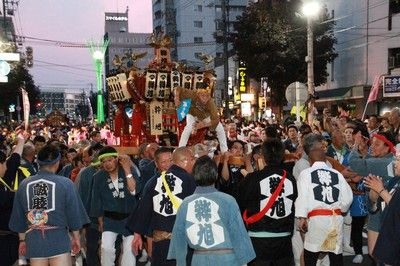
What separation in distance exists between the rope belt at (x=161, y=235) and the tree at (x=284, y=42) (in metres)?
24.5

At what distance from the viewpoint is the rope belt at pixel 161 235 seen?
484 cm

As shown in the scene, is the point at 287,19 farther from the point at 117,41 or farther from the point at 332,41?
the point at 117,41

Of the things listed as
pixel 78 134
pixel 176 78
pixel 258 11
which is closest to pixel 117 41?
pixel 258 11

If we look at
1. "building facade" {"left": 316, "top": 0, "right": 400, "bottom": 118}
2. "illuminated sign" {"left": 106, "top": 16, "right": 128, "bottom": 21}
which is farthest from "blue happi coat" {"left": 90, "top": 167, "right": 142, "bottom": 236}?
"illuminated sign" {"left": 106, "top": 16, "right": 128, "bottom": 21}

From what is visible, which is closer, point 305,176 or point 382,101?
point 305,176

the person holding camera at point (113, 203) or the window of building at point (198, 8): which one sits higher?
the window of building at point (198, 8)

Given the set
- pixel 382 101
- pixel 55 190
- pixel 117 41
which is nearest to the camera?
pixel 55 190

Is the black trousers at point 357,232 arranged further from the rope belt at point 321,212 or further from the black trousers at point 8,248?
the black trousers at point 8,248

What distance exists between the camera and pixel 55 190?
16.2ft

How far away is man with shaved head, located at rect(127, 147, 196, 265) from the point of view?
191 inches

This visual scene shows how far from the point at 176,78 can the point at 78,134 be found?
895 cm

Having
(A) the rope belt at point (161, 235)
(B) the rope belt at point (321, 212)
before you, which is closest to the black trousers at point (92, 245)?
(A) the rope belt at point (161, 235)

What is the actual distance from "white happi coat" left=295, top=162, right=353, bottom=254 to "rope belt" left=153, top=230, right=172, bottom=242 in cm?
147

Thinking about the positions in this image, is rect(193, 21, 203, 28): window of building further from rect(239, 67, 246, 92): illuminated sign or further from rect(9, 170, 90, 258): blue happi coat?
rect(9, 170, 90, 258): blue happi coat
